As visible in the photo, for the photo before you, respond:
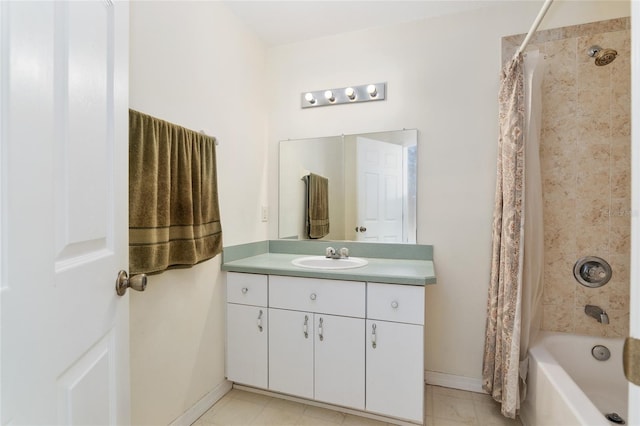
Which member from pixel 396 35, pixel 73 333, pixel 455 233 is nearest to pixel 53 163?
pixel 73 333

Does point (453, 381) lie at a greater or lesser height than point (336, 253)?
lesser

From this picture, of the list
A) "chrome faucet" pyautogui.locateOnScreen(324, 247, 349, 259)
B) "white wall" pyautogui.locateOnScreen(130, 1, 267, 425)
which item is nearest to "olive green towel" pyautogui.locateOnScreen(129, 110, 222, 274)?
"white wall" pyautogui.locateOnScreen(130, 1, 267, 425)

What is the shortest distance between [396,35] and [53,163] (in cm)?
225

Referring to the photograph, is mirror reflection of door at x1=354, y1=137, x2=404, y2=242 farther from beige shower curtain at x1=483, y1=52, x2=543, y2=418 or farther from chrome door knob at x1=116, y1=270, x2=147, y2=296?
chrome door knob at x1=116, y1=270, x2=147, y2=296

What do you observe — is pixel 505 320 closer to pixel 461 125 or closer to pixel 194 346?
pixel 461 125

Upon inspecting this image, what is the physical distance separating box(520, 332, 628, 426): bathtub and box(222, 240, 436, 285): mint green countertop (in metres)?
0.65

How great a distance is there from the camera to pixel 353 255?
89.7 inches

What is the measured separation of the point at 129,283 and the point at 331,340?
3.94 feet

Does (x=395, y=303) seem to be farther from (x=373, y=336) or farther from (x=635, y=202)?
(x=635, y=202)

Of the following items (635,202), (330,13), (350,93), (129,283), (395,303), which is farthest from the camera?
(350,93)

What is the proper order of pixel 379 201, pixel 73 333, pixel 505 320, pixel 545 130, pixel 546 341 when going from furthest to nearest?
1. pixel 379 201
2. pixel 545 130
3. pixel 546 341
4. pixel 505 320
5. pixel 73 333

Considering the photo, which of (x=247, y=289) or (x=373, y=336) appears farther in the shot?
(x=247, y=289)

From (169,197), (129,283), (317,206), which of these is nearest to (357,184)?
(317,206)

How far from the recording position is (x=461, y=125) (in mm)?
2057
